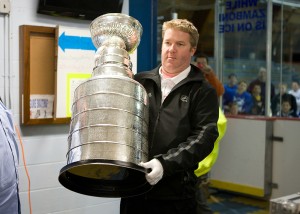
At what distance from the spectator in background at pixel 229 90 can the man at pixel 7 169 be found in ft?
16.9

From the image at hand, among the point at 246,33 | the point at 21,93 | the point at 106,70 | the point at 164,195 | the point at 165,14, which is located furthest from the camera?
the point at 246,33

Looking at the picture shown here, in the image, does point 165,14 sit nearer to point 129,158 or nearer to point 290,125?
point 290,125

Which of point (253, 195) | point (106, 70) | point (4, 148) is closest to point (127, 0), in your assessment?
point (106, 70)

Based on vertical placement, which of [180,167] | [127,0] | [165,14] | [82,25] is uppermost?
[165,14]

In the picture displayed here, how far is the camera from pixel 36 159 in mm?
2648

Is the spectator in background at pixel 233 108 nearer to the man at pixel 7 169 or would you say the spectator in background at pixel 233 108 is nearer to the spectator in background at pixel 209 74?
the spectator in background at pixel 209 74

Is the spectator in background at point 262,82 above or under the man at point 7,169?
above

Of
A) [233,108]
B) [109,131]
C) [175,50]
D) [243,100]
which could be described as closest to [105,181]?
[109,131]

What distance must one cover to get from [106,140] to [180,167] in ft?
1.54

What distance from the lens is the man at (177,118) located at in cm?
185

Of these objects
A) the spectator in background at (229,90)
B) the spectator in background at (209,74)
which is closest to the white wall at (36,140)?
the spectator in background at (209,74)

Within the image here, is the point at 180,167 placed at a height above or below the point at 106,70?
below

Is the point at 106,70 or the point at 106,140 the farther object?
the point at 106,70

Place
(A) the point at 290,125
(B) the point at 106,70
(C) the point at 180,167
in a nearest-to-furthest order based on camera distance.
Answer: (B) the point at 106,70, (C) the point at 180,167, (A) the point at 290,125
